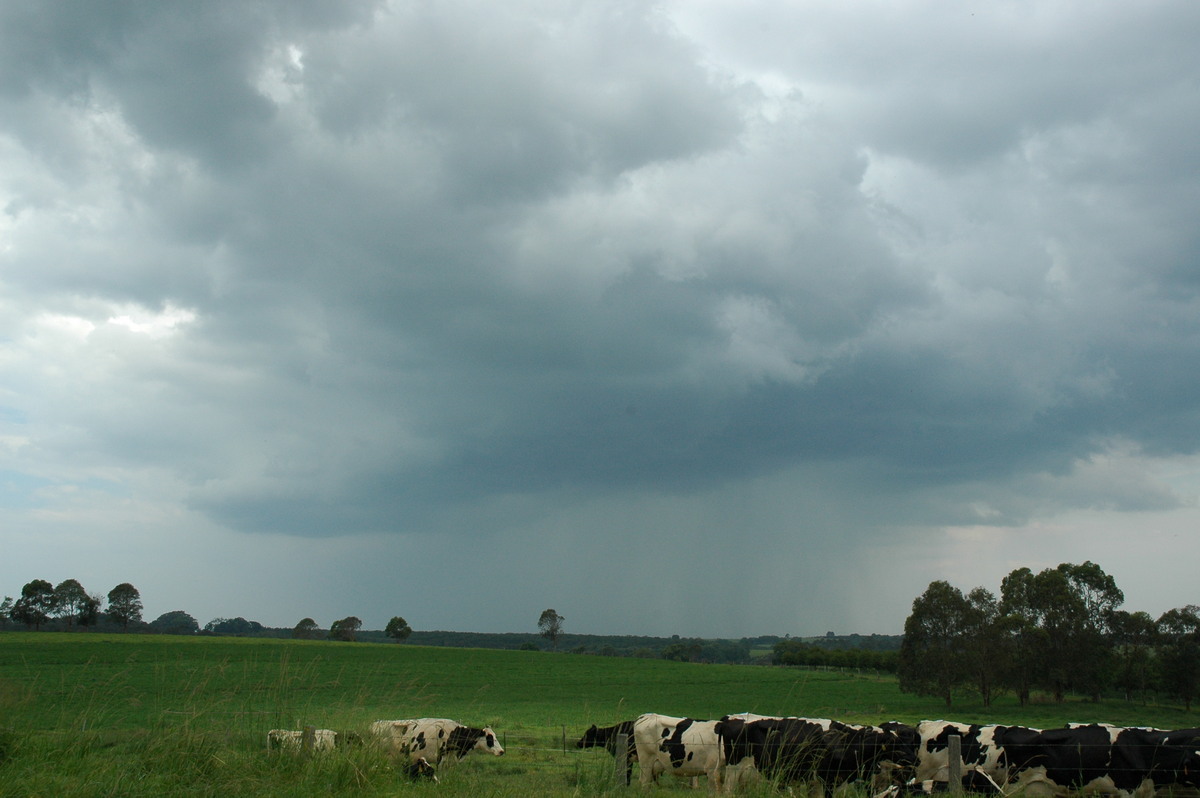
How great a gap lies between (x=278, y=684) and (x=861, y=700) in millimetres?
61502

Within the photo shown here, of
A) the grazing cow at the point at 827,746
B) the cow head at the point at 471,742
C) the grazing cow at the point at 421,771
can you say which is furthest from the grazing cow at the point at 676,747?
the grazing cow at the point at 421,771

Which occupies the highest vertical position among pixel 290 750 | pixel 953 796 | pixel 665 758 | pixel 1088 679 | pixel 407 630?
pixel 290 750

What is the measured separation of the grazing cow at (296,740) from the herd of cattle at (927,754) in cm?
359

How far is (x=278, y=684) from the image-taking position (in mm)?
10695

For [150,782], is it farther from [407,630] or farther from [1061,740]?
[407,630]

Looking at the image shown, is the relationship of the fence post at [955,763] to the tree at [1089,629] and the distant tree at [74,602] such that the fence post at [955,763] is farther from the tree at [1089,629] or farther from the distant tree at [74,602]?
the distant tree at [74,602]

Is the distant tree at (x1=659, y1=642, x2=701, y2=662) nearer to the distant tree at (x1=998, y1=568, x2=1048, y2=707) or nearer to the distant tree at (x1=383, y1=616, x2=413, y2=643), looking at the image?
the distant tree at (x1=383, y1=616, x2=413, y2=643)

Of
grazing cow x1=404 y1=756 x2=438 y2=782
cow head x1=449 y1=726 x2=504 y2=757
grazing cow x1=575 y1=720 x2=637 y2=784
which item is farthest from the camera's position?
cow head x1=449 y1=726 x2=504 y2=757

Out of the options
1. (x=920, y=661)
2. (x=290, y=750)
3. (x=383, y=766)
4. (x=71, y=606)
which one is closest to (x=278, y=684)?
(x=290, y=750)

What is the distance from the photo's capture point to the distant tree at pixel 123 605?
152125 mm

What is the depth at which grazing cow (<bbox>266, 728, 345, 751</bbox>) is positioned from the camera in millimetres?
9539

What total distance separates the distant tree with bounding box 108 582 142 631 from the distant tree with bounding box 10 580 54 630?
458 inches

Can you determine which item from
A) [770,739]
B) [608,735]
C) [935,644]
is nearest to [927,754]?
[770,739]

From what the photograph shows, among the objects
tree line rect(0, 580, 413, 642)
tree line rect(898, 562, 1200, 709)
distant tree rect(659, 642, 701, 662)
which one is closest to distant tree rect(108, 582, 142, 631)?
tree line rect(0, 580, 413, 642)
